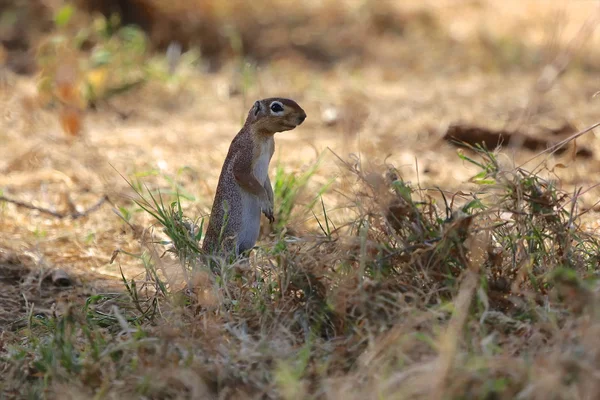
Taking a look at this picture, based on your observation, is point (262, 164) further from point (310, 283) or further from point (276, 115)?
point (310, 283)

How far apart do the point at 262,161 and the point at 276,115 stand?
25 centimetres

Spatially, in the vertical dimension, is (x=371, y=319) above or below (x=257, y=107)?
below

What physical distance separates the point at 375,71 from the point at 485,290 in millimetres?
6187

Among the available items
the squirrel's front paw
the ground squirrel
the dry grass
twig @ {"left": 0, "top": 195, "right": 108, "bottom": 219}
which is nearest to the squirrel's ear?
the ground squirrel

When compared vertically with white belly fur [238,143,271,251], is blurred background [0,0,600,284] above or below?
above

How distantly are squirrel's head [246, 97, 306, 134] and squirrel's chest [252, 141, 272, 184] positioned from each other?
3.1 inches

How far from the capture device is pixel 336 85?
8469 millimetres

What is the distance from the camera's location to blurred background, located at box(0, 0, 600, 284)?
543 centimetres

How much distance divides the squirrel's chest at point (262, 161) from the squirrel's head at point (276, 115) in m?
0.08

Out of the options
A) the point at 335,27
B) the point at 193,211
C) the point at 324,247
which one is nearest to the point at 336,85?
the point at 335,27

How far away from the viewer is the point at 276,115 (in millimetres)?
3932

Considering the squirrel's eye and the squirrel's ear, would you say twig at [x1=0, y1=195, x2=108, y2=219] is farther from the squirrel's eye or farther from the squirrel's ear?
the squirrel's eye

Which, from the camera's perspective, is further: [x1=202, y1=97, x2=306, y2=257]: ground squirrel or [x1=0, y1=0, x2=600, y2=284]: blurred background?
[x1=0, y1=0, x2=600, y2=284]: blurred background

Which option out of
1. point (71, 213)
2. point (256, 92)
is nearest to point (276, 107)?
point (71, 213)
